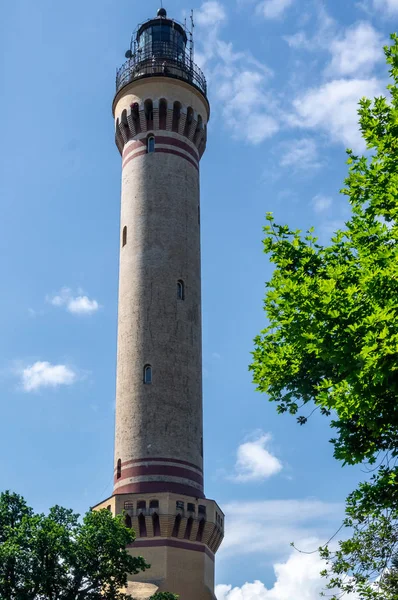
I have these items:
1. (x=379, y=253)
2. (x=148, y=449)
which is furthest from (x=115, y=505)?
(x=379, y=253)

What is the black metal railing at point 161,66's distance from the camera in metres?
50.3

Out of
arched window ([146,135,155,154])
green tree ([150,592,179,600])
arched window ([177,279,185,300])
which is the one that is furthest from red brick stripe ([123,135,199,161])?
green tree ([150,592,179,600])

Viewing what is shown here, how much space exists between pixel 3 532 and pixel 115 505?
9407 millimetres

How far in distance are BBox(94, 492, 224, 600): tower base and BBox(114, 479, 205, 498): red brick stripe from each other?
316 mm

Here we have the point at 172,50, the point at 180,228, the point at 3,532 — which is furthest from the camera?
the point at 172,50

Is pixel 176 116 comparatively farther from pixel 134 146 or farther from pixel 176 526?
pixel 176 526

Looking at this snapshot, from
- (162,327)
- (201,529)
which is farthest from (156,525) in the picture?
(162,327)

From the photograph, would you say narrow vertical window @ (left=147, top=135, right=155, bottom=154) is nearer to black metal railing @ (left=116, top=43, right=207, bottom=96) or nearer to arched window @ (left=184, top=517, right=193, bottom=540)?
black metal railing @ (left=116, top=43, right=207, bottom=96)

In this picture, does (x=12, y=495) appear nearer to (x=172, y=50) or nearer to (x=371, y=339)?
(x=371, y=339)

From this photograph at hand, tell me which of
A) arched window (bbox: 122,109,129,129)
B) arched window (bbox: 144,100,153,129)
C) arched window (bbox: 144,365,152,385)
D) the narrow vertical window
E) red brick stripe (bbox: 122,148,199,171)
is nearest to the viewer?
arched window (bbox: 144,365,152,385)

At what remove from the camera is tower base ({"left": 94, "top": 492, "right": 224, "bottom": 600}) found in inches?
1519

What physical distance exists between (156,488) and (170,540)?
254 cm

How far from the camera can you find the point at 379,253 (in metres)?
19.6

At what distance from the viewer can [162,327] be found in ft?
144
